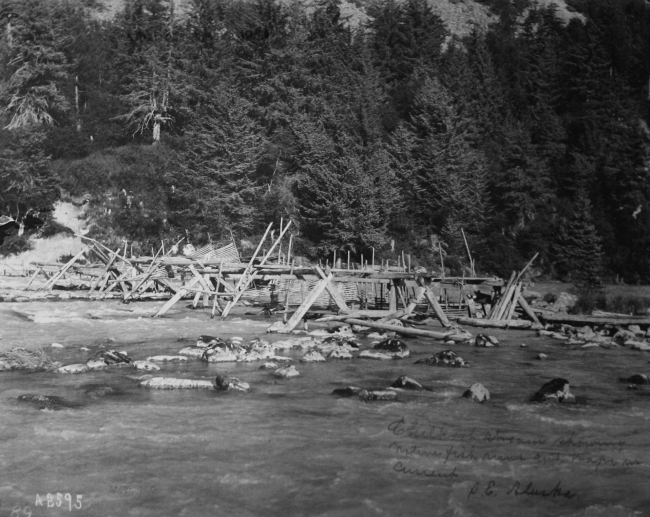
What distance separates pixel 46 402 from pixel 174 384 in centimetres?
293

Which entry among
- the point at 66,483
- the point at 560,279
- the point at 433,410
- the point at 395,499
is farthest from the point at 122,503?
the point at 560,279

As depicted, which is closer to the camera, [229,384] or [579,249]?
[229,384]

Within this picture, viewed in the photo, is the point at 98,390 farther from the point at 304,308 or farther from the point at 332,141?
the point at 332,141

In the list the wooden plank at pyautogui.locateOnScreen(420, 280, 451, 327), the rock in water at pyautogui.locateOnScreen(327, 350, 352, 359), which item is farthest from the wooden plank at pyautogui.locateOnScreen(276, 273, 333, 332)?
the rock in water at pyautogui.locateOnScreen(327, 350, 352, 359)

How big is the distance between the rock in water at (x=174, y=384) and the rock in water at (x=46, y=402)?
2.14 metres

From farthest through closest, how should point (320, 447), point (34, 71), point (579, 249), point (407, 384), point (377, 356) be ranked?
→ 1. point (34, 71)
2. point (579, 249)
3. point (377, 356)
4. point (407, 384)
5. point (320, 447)

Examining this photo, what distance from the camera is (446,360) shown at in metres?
21.2

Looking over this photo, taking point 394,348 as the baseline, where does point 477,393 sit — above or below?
below

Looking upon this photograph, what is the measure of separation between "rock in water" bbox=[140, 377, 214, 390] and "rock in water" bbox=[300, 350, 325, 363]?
168 inches

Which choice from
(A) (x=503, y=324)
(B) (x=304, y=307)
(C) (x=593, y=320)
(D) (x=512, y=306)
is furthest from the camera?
(D) (x=512, y=306)

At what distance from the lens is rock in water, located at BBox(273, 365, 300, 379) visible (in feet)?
61.5

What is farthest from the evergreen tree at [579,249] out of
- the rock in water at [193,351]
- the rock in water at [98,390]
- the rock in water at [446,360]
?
the rock in water at [98,390]
